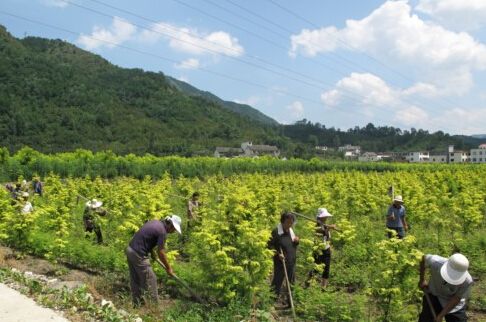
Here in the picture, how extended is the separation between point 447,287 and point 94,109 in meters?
107

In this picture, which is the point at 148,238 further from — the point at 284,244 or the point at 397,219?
the point at 397,219

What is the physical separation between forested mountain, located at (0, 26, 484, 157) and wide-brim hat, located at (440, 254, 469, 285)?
264 ft

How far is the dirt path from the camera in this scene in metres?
6.28

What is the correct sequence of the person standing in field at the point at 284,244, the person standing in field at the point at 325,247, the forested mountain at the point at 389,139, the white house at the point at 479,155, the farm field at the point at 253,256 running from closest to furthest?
the farm field at the point at 253,256 → the person standing in field at the point at 284,244 → the person standing in field at the point at 325,247 → the white house at the point at 479,155 → the forested mountain at the point at 389,139

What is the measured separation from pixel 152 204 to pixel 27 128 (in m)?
83.1

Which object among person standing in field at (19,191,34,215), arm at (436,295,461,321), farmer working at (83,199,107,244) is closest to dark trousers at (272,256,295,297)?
arm at (436,295,461,321)

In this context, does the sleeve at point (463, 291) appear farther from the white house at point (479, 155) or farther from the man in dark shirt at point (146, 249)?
the white house at point (479, 155)

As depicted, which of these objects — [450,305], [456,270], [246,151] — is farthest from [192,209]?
[246,151]

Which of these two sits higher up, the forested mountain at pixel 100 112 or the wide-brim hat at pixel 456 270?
the forested mountain at pixel 100 112

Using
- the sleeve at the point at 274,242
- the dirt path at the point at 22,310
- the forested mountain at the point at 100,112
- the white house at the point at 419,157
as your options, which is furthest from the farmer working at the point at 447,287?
the white house at the point at 419,157

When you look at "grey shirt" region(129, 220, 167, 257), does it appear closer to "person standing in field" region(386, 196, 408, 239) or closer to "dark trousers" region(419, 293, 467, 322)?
"dark trousers" region(419, 293, 467, 322)

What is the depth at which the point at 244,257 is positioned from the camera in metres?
7.32

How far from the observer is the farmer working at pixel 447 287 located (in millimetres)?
5410

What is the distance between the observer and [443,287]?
5789 mm
